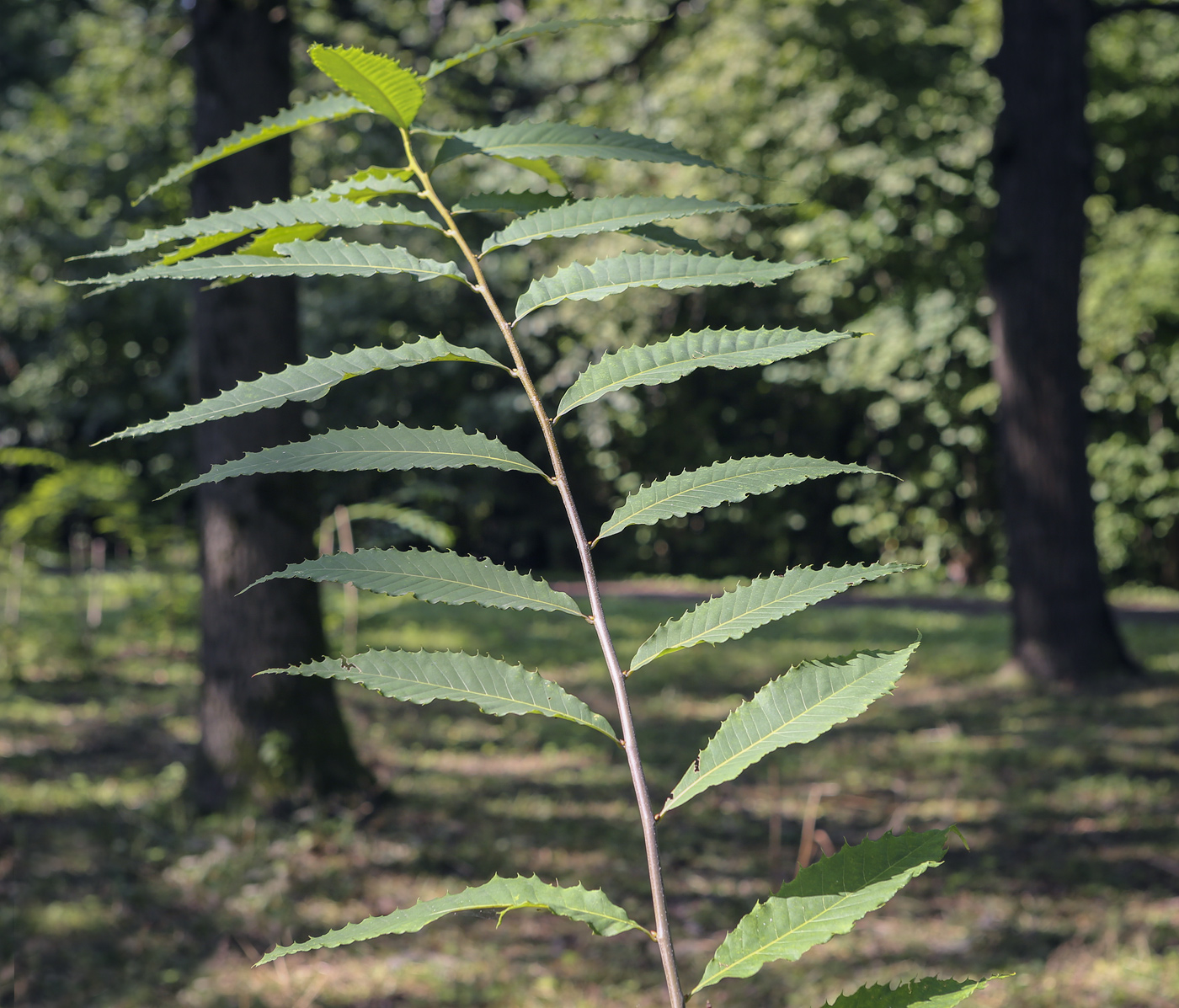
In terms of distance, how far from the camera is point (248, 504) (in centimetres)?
461

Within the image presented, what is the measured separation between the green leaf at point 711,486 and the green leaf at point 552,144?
0.33 metres

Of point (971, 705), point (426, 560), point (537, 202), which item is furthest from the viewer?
point (971, 705)

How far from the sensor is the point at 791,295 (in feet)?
46.1

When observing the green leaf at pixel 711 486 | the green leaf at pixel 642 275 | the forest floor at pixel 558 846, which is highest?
the green leaf at pixel 642 275

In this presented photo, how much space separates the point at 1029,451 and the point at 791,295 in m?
6.99

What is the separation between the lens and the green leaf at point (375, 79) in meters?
0.92

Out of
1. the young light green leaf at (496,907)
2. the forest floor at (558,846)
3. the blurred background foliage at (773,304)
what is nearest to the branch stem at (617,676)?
the young light green leaf at (496,907)

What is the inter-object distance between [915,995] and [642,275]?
0.58 metres

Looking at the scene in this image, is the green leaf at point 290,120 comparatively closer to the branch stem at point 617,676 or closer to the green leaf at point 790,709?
the branch stem at point 617,676

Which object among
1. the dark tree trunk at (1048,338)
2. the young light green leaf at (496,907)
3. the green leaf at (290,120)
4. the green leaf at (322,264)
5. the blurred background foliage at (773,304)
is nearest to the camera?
the young light green leaf at (496,907)

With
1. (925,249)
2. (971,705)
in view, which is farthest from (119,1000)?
(925,249)

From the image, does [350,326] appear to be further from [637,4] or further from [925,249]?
[925,249]

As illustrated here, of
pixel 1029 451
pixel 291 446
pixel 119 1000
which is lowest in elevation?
pixel 119 1000

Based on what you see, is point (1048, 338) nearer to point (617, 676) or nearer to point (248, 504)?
point (248, 504)
